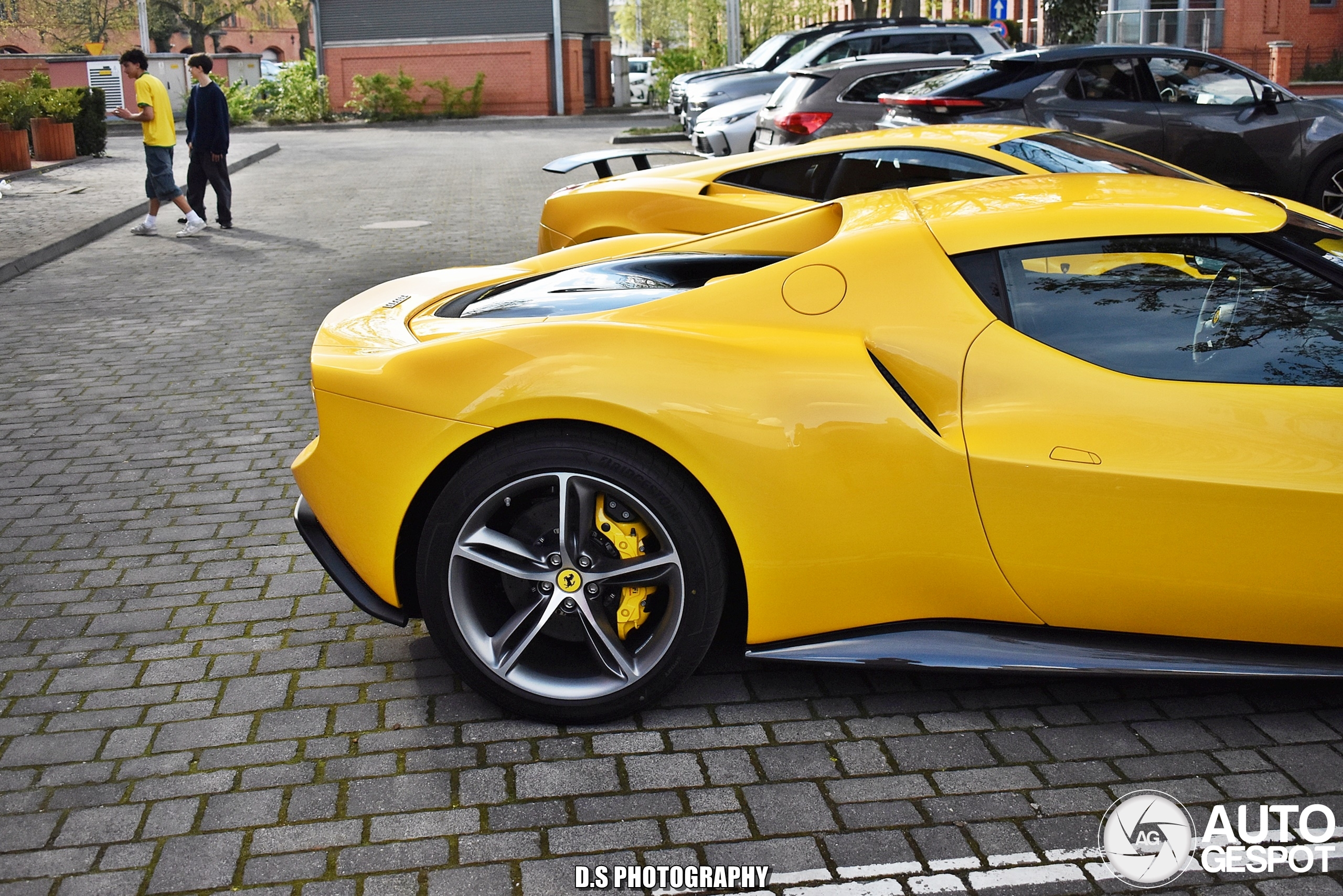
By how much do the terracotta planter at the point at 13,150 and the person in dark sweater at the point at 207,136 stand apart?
7.51 m

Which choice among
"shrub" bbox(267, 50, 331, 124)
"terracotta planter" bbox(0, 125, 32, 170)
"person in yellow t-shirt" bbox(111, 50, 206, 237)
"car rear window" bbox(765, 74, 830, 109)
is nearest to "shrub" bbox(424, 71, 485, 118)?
"shrub" bbox(267, 50, 331, 124)

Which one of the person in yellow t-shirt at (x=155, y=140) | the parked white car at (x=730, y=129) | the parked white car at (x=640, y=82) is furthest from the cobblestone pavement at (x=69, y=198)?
the parked white car at (x=640, y=82)

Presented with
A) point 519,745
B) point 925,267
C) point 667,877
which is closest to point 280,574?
point 519,745

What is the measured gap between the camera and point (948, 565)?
3.31 m

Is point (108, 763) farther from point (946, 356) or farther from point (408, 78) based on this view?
point (408, 78)

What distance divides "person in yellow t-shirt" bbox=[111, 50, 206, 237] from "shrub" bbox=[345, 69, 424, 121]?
24.5 meters

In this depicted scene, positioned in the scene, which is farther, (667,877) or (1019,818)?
(1019,818)

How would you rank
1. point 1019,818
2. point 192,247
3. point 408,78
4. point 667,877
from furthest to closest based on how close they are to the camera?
point 408,78 < point 192,247 < point 1019,818 < point 667,877

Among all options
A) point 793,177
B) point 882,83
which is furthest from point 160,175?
point 793,177

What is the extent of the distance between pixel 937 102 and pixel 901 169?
371 centimetres

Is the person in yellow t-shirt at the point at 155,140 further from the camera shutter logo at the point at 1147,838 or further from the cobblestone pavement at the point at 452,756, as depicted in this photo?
the camera shutter logo at the point at 1147,838

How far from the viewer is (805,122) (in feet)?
39.7

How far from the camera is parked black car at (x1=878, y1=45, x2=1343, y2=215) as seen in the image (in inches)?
416

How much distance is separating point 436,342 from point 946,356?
4.64 ft
